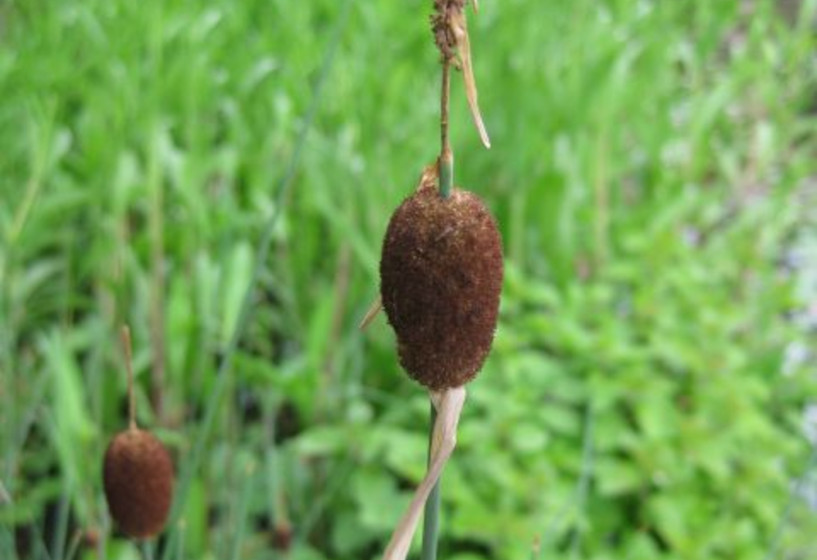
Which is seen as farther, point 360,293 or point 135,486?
point 360,293

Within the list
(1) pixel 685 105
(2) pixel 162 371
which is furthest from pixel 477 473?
(1) pixel 685 105

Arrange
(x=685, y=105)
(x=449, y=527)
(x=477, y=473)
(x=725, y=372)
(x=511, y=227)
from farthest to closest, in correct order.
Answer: (x=685, y=105) < (x=511, y=227) < (x=725, y=372) < (x=477, y=473) < (x=449, y=527)

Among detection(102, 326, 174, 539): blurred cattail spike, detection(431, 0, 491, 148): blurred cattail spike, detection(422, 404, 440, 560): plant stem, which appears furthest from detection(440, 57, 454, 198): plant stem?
detection(102, 326, 174, 539): blurred cattail spike

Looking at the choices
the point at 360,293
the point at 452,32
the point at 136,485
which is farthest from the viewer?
the point at 360,293

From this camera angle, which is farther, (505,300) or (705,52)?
(705,52)

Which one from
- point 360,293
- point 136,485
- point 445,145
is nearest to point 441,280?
point 445,145

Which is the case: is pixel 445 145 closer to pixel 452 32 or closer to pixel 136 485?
pixel 452 32

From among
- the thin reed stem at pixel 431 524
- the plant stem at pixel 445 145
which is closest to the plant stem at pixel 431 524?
the thin reed stem at pixel 431 524

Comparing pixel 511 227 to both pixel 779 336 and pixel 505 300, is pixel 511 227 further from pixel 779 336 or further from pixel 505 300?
pixel 779 336
